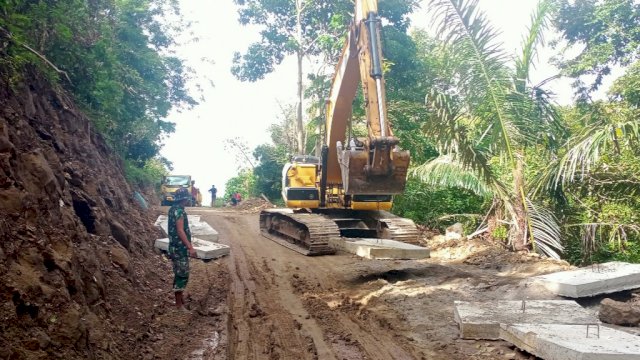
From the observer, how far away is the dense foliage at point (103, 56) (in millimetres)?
7325

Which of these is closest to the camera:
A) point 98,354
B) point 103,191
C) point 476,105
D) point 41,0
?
point 98,354

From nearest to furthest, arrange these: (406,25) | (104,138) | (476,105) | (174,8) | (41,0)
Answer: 1. (41,0)
2. (476,105)
3. (104,138)
4. (406,25)
5. (174,8)

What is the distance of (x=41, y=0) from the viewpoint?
8.63 m

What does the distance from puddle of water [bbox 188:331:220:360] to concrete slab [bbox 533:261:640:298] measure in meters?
4.40

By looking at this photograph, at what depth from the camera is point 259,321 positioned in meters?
6.20

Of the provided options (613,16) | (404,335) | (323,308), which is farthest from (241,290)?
(613,16)

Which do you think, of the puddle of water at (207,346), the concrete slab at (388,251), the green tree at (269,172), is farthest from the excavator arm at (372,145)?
the green tree at (269,172)

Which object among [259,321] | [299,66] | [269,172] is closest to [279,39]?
[299,66]

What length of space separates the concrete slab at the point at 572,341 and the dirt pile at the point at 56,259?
3648mm

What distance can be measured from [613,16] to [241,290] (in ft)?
75.4

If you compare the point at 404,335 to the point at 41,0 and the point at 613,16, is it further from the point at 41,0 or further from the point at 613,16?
the point at 613,16

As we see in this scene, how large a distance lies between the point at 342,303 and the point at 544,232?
5.44 meters

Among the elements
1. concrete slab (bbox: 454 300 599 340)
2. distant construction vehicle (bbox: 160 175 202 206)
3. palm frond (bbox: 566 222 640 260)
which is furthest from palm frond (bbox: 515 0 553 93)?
Answer: distant construction vehicle (bbox: 160 175 202 206)

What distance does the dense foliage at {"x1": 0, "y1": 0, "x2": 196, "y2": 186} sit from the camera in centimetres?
732
